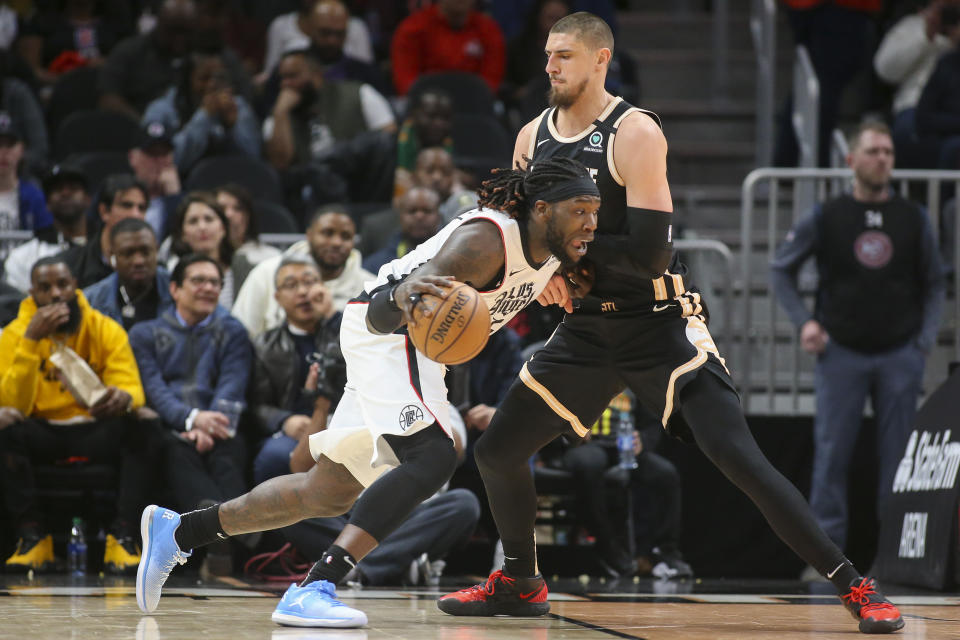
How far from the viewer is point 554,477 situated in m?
7.73

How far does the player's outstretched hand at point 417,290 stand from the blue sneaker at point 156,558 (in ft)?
4.23

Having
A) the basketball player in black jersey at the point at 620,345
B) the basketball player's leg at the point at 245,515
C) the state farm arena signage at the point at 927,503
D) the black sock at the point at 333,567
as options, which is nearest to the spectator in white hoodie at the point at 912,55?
the state farm arena signage at the point at 927,503

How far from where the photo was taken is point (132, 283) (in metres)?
7.96

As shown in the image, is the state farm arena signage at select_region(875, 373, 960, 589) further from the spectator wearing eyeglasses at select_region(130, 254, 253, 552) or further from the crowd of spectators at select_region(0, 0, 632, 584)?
the spectator wearing eyeglasses at select_region(130, 254, 253, 552)

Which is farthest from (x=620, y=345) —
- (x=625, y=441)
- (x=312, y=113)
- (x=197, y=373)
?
(x=312, y=113)

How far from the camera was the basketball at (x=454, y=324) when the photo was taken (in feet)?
13.5

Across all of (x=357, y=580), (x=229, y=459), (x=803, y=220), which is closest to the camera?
(x=357, y=580)

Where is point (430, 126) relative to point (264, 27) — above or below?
below

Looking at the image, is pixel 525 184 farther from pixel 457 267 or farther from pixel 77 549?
pixel 77 549

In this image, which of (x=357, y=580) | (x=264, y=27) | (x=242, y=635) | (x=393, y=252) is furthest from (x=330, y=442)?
(x=264, y=27)

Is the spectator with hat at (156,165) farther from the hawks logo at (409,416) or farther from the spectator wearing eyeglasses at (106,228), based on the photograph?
the hawks logo at (409,416)

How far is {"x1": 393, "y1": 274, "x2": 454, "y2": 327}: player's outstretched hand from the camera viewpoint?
164 inches

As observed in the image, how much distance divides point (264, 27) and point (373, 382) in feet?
27.9

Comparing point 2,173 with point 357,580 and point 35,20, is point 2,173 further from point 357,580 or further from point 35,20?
point 357,580
